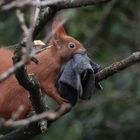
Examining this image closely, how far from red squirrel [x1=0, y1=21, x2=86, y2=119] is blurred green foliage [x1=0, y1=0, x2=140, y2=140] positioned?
2.65 meters

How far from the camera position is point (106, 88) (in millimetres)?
6926

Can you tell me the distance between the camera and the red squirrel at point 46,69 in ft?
12.5

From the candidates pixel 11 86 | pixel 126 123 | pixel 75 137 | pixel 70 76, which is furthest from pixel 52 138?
pixel 70 76

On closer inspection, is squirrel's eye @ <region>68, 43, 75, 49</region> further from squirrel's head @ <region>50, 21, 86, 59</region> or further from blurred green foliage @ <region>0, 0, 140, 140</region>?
blurred green foliage @ <region>0, 0, 140, 140</region>

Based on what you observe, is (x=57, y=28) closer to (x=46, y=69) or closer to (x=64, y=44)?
(x=64, y=44)

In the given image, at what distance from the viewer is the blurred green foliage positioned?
6844 millimetres

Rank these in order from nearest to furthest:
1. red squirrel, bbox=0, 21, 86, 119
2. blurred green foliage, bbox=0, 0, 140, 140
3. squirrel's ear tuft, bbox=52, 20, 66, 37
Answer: squirrel's ear tuft, bbox=52, 20, 66, 37, red squirrel, bbox=0, 21, 86, 119, blurred green foliage, bbox=0, 0, 140, 140

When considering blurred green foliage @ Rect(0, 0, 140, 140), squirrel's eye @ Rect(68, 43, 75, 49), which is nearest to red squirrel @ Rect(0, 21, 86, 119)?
squirrel's eye @ Rect(68, 43, 75, 49)

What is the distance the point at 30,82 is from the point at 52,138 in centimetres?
376

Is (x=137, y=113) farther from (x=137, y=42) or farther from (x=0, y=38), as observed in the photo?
(x=0, y=38)

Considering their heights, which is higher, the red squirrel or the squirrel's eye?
the squirrel's eye

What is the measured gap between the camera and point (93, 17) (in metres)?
6.99

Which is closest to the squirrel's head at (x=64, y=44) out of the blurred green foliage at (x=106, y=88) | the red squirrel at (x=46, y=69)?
the red squirrel at (x=46, y=69)

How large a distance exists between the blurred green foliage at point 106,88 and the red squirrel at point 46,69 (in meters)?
2.65
